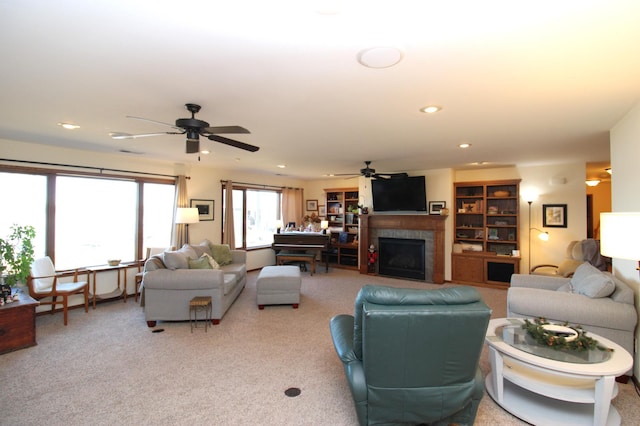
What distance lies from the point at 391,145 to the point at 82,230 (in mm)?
4999

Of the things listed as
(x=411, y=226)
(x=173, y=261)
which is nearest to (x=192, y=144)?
(x=173, y=261)

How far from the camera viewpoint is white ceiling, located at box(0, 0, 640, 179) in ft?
4.64

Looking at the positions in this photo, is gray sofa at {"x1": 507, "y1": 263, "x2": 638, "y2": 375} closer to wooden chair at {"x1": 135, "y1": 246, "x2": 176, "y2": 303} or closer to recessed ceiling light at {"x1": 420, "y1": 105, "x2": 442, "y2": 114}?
recessed ceiling light at {"x1": 420, "y1": 105, "x2": 442, "y2": 114}

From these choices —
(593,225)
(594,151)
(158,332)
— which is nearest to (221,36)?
(158,332)

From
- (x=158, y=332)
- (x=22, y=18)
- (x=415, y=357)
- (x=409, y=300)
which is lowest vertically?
(x=158, y=332)

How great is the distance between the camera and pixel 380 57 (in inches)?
71.0

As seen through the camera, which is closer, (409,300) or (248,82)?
(409,300)

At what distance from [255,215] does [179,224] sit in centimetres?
229

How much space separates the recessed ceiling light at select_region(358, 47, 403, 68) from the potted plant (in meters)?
4.27

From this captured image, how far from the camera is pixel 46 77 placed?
6.93 ft

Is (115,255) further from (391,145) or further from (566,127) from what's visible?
(566,127)

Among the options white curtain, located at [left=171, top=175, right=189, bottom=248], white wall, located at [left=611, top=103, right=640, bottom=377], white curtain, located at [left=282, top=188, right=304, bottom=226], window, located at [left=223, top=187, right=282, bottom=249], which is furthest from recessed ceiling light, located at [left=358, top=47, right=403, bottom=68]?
white curtain, located at [left=282, top=188, right=304, bottom=226]

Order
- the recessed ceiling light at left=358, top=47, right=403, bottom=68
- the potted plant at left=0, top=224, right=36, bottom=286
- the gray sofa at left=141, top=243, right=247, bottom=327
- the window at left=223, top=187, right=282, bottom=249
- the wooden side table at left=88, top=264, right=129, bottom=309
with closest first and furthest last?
the recessed ceiling light at left=358, top=47, right=403, bottom=68, the potted plant at left=0, top=224, right=36, bottom=286, the gray sofa at left=141, top=243, right=247, bottom=327, the wooden side table at left=88, top=264, right=129, bottom=309, the window at left=223, top=187, right=282, bottom=249

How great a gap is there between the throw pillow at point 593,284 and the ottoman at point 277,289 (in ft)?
11.1
